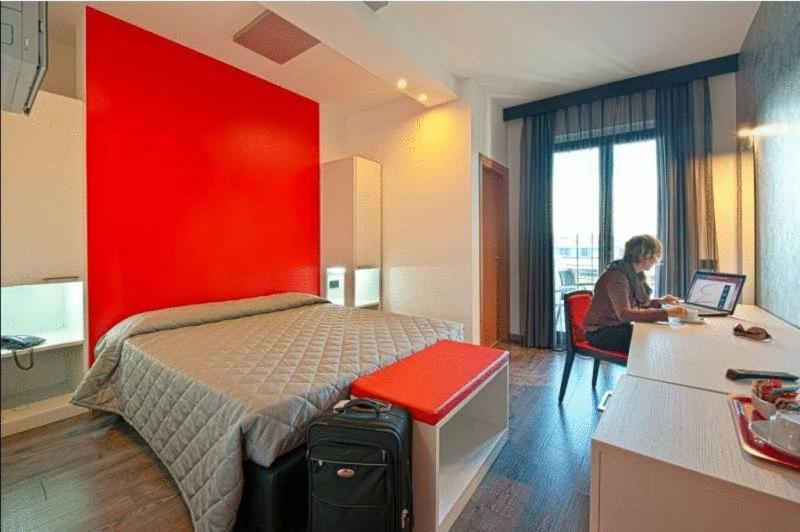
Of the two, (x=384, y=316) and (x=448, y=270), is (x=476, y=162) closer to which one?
(x=448, y=270)

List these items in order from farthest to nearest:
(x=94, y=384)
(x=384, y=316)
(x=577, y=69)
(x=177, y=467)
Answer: (x=577, y=69)
(x=384, y=316)
(x=94, y=384)
(x=177, y=467)

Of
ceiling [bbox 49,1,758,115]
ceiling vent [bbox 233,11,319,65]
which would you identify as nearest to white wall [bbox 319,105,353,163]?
ceiling [bbox 49,1,758,115]

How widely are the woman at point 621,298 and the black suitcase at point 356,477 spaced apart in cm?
171

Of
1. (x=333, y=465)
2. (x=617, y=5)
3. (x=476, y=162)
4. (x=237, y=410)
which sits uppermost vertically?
(x=617, y=5)

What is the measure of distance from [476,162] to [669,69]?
1850 mm

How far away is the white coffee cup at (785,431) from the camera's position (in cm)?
82

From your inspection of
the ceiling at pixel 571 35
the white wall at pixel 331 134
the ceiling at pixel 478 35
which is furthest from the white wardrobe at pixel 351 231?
the ceiling at pixel 571 35

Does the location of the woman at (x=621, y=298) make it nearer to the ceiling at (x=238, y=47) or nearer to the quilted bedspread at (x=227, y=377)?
the quilted bedspread at (x=227, y=377)

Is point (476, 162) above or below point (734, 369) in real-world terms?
above

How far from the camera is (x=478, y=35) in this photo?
278cm

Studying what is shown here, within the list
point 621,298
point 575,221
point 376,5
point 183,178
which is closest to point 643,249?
point 621,298

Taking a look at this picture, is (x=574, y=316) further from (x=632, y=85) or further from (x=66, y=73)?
(x=66, y=73)

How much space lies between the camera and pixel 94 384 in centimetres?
222

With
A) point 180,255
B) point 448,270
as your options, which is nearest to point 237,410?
point 180,255
